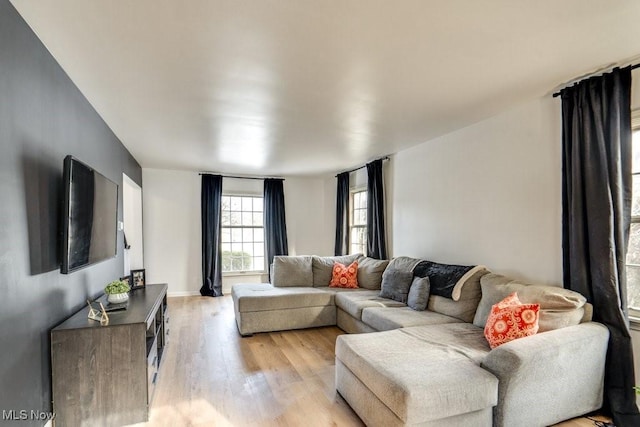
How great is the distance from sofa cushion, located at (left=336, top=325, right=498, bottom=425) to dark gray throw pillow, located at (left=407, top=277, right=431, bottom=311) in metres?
1.04

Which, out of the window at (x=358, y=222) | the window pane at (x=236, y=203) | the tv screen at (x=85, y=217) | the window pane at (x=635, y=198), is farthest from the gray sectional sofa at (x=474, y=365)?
the window pane at (x=236, y=203)

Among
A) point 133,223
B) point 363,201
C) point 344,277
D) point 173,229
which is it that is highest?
point 363,201

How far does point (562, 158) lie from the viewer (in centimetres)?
259

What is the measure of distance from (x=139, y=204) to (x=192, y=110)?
11.5 feet

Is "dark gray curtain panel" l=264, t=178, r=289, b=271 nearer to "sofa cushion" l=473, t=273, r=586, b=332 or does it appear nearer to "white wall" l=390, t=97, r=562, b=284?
"white wall" l=390, t=97, r=562, b=284

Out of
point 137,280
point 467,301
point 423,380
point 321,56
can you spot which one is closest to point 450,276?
point 467,301

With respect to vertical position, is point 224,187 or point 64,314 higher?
point 224,187

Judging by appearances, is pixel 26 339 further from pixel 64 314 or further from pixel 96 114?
pixel 96 114

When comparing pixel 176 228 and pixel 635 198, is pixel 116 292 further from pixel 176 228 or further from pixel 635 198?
pixel 635 198

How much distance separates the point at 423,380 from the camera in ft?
6.02

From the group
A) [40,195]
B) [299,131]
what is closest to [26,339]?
[40,195]

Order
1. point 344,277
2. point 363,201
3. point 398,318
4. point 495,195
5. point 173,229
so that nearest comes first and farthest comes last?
point 398,318 → point 495,195 → point 344,277 → point 363,201 → point 173,229

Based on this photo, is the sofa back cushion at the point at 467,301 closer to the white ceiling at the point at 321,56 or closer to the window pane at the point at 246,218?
the white ceiling at the point at 321,56

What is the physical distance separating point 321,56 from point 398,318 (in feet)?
7.55
